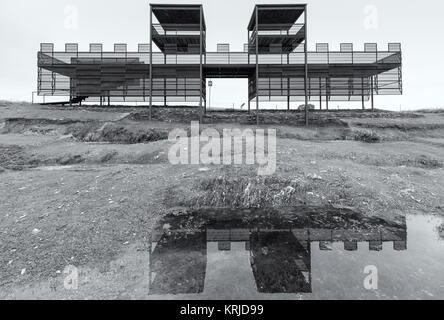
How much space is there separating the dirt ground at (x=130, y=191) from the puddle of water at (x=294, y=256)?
0.49 metres

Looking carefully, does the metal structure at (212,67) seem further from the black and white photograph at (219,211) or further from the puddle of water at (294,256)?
the puddle of water at (294,256)

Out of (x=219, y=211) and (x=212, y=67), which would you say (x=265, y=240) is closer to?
(x=219, y=211)

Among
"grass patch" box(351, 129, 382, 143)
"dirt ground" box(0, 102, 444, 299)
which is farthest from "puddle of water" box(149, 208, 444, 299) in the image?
"grass patch" box(351, 129, 382, 143)

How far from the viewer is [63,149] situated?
43.3 ft

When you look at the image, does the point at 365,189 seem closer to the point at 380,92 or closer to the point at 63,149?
the point at 63,149

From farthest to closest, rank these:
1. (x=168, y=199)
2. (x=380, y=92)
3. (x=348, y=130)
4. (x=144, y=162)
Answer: (x=380, y=92)
(x=348, y=130)
(x=144, y=162)
(x=168, y=199)

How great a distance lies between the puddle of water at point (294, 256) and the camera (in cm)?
361

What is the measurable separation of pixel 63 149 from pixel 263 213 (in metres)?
11.4

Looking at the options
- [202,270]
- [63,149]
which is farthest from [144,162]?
[202,270]

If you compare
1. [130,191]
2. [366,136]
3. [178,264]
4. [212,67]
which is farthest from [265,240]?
[212,67]

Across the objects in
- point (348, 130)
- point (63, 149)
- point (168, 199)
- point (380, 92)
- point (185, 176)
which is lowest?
point (168, 199)

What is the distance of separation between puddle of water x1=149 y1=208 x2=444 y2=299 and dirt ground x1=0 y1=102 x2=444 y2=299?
1.61ft

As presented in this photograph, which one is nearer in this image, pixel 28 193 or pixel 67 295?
pixel 67 295

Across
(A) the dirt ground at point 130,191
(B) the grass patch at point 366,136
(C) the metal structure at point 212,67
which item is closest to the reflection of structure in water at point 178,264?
(A) the dirt ground at point 130,191
